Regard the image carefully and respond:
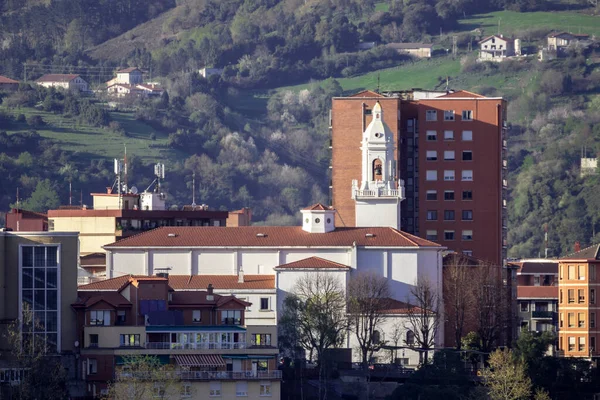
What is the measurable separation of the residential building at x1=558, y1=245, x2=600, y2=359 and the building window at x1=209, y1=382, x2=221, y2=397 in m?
38.5

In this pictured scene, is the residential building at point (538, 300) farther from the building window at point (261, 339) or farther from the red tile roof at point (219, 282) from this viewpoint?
the building window at point (261, 339)

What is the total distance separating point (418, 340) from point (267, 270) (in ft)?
46.0

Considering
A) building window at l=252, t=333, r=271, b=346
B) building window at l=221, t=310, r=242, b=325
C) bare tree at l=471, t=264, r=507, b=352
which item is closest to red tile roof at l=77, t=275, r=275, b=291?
bare tree at l=471, t=264, r=507, b=352

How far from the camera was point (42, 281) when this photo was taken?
114 m

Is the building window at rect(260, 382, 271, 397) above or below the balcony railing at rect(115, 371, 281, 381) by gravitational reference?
below

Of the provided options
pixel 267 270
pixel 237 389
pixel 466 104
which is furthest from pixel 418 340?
pixel 466 104

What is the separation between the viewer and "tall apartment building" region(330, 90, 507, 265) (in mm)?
172375

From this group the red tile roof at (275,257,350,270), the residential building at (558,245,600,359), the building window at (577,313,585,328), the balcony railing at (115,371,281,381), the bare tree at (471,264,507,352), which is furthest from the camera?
the building window at (577,313,585,328)

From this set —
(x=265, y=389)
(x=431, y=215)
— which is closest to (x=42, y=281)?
(x=265, y=389)

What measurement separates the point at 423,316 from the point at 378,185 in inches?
1003

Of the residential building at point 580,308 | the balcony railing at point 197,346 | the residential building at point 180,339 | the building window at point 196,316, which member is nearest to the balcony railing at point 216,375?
the residential building at point 180,339

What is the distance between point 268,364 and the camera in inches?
4419

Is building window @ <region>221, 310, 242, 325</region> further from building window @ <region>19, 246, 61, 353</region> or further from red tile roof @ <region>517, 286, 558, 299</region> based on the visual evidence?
red tile roof @ <region>517, 286, 558, 299</region>

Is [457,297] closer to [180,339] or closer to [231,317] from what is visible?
[231,317]
